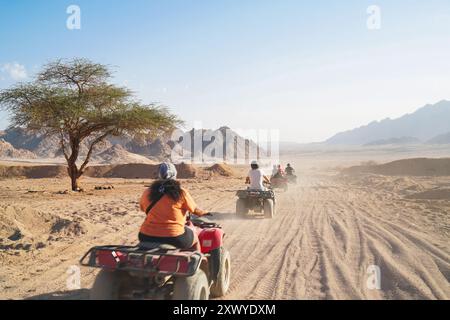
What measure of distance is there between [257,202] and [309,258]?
5.36m

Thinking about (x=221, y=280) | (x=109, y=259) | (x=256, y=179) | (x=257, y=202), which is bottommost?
(x=221, y=280)

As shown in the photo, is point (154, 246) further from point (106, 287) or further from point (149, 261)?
point (106, 287)

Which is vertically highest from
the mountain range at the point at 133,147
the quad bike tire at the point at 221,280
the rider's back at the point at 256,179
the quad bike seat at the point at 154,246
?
the mountain range at the point at 133,147

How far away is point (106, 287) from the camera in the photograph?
14.6 ft

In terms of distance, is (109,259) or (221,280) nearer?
(109,259)

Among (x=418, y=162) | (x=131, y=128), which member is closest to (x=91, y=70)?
(x=131, y=128)

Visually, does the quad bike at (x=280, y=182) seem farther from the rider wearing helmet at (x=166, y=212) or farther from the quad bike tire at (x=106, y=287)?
the quad bike tire at (x=106, y=287)

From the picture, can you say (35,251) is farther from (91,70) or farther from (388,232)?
(91,70)

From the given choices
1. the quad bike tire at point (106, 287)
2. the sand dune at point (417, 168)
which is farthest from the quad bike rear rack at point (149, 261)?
the sand dune at point (417, 168)

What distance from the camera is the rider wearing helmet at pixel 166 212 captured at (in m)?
4.74

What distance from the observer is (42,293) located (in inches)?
227

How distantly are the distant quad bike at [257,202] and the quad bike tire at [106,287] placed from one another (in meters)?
8.57

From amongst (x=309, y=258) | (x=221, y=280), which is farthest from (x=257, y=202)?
(x=221, y=280)
